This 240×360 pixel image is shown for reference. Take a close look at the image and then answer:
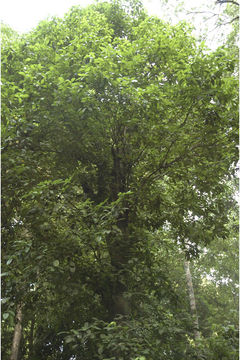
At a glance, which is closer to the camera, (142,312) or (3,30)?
(142,312)

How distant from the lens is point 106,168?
22.4ft

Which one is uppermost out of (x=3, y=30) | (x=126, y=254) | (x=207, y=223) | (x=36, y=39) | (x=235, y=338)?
(x=3, y=30)

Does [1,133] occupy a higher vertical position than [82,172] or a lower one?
lower

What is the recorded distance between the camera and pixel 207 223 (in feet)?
22.4

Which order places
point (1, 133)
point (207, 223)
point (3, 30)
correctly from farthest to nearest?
point (3, 30) < point (207, 223) < point (1, 133)

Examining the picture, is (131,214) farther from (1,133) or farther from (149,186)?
(1,133)

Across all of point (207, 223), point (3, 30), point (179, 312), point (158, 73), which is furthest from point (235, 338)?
point (3, 30)

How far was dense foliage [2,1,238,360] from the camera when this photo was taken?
466 cm

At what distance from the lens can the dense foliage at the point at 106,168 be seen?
183 inches

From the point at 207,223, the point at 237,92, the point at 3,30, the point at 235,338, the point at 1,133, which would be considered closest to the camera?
the point at 235,338

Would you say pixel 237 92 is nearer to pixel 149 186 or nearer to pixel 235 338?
pixel 149 186

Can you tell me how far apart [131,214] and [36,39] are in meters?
4.52

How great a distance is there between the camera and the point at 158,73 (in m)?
6.13

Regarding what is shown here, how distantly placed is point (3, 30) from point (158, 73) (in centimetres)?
446
